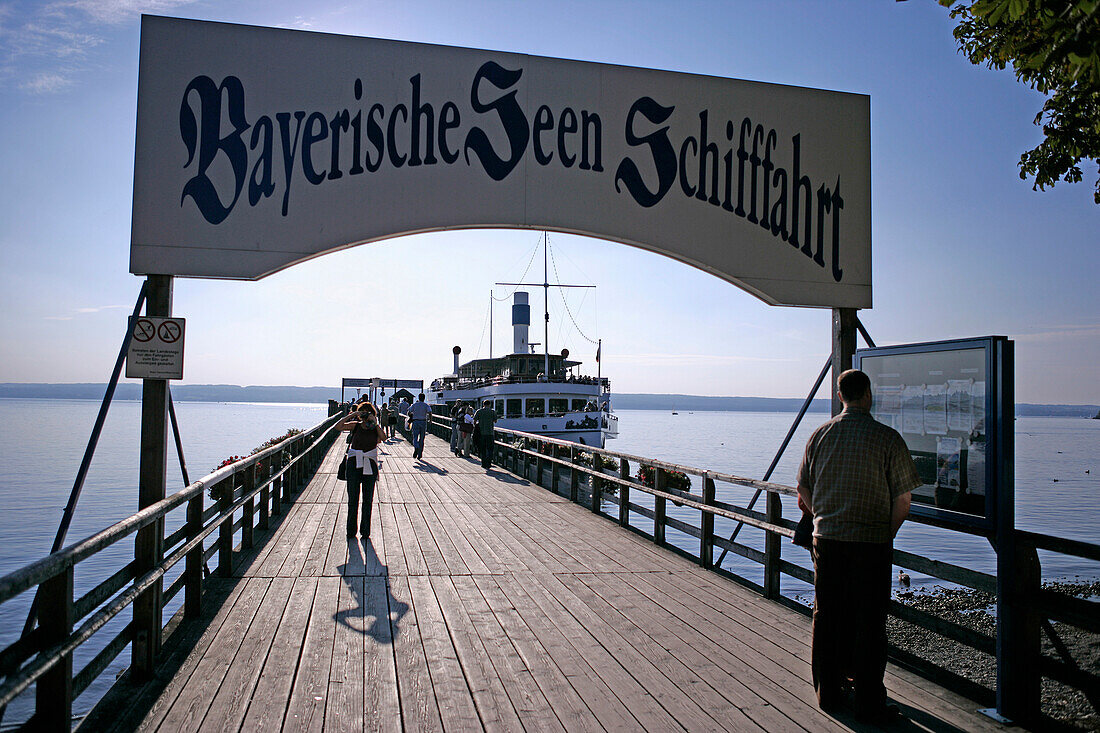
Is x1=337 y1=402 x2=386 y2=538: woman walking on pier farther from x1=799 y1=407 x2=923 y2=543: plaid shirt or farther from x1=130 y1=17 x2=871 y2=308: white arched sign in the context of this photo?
x1=799 y1=407 x2=923 y2=543: plaid shirt

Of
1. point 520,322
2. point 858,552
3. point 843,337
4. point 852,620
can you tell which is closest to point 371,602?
point 852,620

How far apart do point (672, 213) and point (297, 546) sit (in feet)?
17.2

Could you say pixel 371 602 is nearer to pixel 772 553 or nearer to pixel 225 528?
pixel 225 528

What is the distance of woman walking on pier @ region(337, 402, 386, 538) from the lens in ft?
30.3

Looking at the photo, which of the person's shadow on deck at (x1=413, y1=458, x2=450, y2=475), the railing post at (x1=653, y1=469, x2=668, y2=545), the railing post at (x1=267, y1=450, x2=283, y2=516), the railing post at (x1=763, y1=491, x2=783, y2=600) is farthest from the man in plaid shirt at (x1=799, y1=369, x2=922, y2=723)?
the person's shadow on deck at (x1=413, y1=458, x2=450, y2=475)

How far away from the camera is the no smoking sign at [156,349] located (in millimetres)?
5867

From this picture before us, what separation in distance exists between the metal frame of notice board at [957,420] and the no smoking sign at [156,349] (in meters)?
4.91

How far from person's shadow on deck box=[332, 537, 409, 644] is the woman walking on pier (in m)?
0.93

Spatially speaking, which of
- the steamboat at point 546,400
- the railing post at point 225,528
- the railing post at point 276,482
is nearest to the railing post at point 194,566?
the railing post at point 225,528

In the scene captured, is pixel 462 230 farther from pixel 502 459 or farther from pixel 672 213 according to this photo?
pixel 502 459

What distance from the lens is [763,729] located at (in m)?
3.86

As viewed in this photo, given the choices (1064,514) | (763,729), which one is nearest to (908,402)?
(763,729)

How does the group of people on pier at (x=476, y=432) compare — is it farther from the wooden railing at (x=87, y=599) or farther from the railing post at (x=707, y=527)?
the wooden railing at (x=87, y=599)

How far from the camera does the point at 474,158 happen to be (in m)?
7.11
